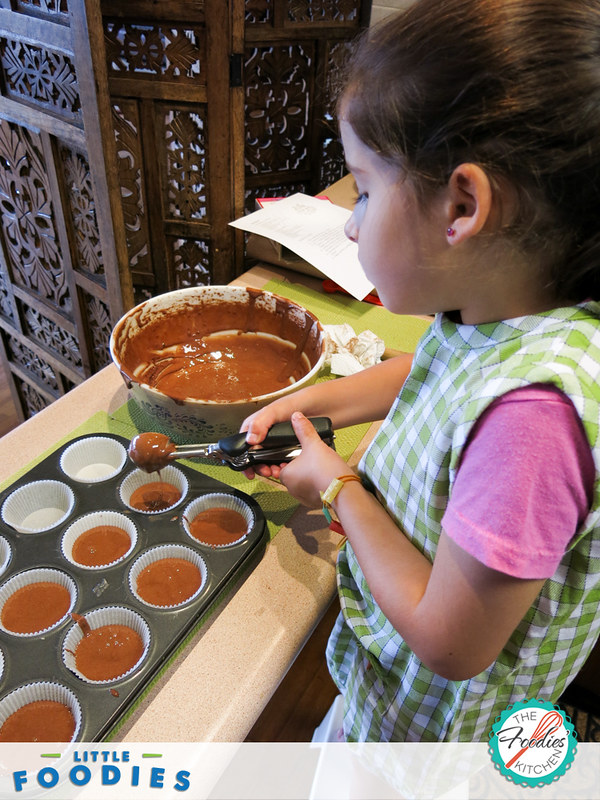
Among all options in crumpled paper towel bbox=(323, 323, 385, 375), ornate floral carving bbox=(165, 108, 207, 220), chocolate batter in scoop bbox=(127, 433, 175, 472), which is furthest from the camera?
ornate floral carving bbox=(165, 108, 207, 220)

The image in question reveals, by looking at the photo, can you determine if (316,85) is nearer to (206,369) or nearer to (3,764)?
(206,369)

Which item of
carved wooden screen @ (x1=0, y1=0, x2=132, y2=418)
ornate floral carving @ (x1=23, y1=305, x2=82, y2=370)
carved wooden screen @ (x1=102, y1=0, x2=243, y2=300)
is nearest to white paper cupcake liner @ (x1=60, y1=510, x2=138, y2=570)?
carved wooden screen @ (x1=0, y1=0, x2=132, y2=418)

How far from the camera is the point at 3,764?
1.94 feet

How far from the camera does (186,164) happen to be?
1.66m

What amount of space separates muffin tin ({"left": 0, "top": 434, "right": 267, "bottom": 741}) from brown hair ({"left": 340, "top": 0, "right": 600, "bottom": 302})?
54 centimetres

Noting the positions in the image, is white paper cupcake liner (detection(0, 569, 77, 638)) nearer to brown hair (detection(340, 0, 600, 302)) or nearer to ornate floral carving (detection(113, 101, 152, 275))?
brown hair (detection(340, 0, 600, 302))

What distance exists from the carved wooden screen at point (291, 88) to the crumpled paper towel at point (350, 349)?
812 millimetres

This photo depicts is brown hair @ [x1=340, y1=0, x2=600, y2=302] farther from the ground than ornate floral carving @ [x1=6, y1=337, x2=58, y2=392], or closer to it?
farther from the ground

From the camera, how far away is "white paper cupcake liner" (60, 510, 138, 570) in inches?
30.3

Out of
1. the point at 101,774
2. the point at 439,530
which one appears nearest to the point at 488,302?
the point at 439,530

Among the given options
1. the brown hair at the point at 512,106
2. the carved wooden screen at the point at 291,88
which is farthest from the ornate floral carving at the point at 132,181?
the brown hair at the point at 512,106

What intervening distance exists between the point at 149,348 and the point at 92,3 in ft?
2.38

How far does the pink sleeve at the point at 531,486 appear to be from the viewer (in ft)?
1.40

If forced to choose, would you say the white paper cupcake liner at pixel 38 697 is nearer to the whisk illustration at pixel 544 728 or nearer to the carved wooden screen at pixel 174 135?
the whisk illustration at pixel 544 728
